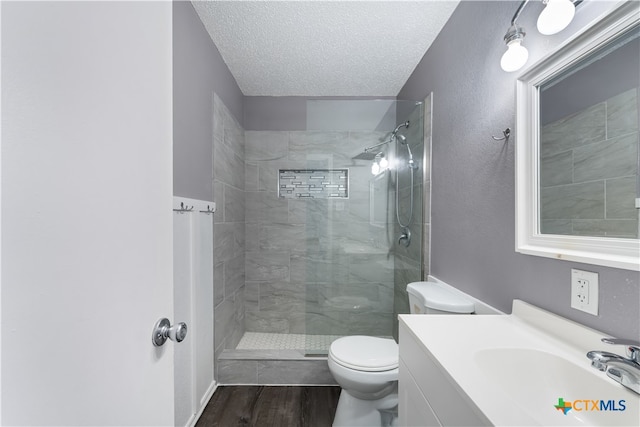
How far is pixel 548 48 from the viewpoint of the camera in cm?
96

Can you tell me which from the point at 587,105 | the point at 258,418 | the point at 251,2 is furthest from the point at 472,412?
the point at 251,2

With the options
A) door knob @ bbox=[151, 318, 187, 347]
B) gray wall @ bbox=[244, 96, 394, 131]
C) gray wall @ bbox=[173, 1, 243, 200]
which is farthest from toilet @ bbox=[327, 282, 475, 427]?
gray wall @ bbox=[244, 96, 394, 131]

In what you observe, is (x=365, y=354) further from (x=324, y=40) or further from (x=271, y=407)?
(x=324, y=40)

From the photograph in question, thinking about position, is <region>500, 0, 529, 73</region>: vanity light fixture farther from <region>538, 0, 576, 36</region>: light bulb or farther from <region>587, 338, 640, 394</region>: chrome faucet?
<region>587, 338, 640, 394</region>: chrome faucet

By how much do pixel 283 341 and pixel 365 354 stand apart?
1.21 m

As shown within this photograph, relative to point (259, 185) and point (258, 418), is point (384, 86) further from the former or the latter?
point (258, 418)

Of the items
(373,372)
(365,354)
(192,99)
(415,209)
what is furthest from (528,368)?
(192,99)

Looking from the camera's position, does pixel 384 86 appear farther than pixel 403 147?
Yes

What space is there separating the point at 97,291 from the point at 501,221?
1.39 meters

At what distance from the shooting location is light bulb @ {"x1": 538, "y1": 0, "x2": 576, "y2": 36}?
0.81 m

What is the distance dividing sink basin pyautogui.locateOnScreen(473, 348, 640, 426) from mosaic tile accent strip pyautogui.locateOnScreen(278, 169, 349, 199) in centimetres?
161

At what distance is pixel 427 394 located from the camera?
0.83 m

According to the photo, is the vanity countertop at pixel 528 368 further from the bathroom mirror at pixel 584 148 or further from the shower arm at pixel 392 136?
the shower arm at pixel 392 136

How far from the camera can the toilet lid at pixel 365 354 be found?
1.50 metres
